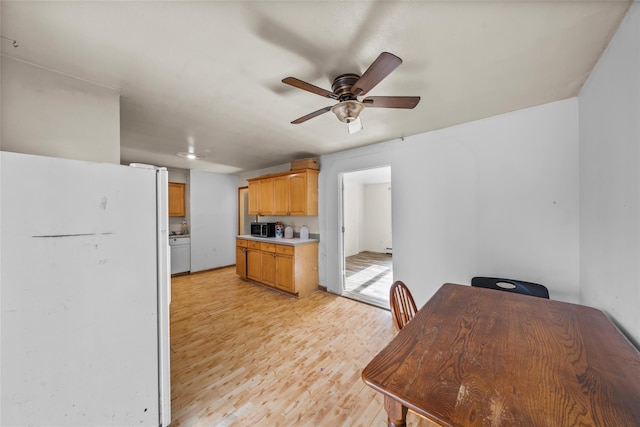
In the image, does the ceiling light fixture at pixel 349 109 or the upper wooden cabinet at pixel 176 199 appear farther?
the upper wooden cabinet at pixel 176 199

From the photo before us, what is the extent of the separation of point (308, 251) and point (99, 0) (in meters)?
3.33

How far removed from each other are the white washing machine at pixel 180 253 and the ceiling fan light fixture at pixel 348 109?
4.67 metres

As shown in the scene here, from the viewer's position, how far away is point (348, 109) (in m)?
1.56

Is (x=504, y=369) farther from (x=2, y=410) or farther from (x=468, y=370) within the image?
(x=2, y=410)

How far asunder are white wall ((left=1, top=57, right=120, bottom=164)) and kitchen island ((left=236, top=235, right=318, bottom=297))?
248 cm

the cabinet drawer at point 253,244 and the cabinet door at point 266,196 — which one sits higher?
the cabinet door at point 266,196

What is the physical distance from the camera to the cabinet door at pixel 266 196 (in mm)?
4320

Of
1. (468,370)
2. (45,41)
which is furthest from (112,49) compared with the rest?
(468,370)

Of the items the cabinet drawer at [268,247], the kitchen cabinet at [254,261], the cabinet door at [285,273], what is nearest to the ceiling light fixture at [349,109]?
the cabinet door at [285,273]

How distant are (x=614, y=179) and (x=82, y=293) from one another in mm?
2951

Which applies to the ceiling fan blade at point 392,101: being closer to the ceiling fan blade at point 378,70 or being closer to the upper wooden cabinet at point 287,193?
the ceiling fan blade at point 378,70

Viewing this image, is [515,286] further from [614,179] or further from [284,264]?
[284,264]

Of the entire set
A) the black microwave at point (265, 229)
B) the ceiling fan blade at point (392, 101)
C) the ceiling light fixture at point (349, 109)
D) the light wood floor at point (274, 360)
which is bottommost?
the light wood floor at point (274, 360)

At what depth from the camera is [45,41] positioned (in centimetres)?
124
